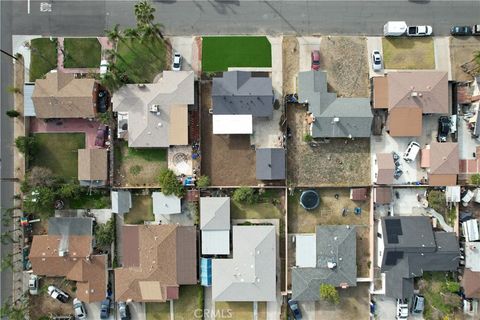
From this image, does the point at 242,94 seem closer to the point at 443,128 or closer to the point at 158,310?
the point at 443,128

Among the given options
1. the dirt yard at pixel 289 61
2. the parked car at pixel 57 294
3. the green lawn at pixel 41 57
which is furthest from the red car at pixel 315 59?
the parked car at pixel 57 294

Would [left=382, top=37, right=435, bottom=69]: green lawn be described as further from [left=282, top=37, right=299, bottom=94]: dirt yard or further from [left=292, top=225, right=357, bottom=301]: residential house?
[left=292, top=225, right=357, bottom=301]: residential house

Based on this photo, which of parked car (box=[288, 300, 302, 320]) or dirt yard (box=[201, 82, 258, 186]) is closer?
parked car (box=[288, 300, 302, 320])

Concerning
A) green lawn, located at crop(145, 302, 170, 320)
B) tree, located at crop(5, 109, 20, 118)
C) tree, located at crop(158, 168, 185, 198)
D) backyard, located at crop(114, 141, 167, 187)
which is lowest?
green lawn, located at crop(145, 302, 170, 320)

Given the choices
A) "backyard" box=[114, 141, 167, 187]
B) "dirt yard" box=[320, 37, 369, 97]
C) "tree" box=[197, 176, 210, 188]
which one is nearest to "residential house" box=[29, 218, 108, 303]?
"backyard" box=[114, 141, 167, 187]

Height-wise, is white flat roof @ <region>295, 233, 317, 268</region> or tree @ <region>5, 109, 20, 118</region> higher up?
tree @ <region>5, 109, 20, 118</region>

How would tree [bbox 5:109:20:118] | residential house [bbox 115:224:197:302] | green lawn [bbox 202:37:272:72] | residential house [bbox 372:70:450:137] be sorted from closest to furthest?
residential house [bbox 372:70:450:137] → residential house [bbox 115:224:197:302] → tree [bbox 5:109:20:118] → green lawn [bbox 202:37:272:72]

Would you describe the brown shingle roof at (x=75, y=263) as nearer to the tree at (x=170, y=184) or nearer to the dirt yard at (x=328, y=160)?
the tree at (x=170, y=184)
